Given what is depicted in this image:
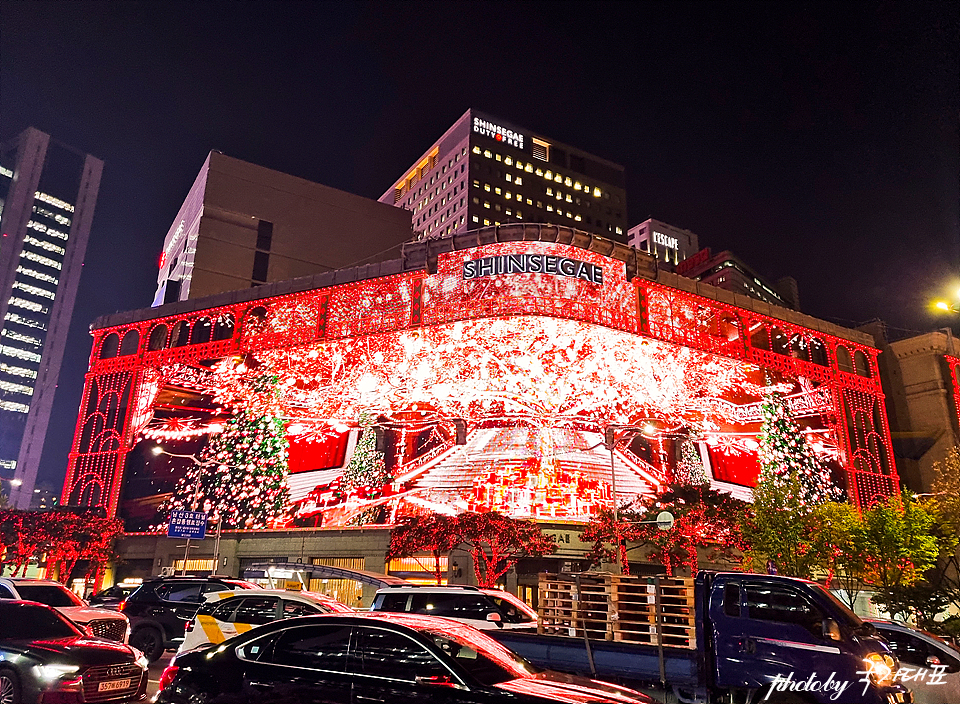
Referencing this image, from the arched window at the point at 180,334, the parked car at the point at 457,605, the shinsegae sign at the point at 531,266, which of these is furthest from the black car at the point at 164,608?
the arched window at the point at 180,334

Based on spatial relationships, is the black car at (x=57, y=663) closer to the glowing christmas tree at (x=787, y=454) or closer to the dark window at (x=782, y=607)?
the dark window at (x=782, y=607)

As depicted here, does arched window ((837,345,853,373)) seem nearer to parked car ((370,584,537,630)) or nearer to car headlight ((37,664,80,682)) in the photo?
parked car ((370,584,537,630))

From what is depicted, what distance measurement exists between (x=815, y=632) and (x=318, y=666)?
19.8 feet

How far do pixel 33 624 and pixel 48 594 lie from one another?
13.3 feet

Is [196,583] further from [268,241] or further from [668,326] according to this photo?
[268,241]

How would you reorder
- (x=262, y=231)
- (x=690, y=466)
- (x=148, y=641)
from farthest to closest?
(x=262, y=231) → (x=690, y=466) → (x=148, y=641)

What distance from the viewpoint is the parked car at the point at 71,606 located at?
42.4 feet

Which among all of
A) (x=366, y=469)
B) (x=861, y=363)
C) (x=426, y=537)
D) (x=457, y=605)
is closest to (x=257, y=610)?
(x=457, y=605)

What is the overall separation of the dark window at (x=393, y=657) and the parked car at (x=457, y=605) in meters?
7.87

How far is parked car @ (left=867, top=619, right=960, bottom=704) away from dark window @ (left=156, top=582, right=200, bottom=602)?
14.2m

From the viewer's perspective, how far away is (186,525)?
32.9 metres

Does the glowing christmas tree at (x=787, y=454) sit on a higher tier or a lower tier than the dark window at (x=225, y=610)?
higher

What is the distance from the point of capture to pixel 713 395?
40.7m

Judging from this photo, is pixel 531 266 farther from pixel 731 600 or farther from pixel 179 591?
pixel 731 600
